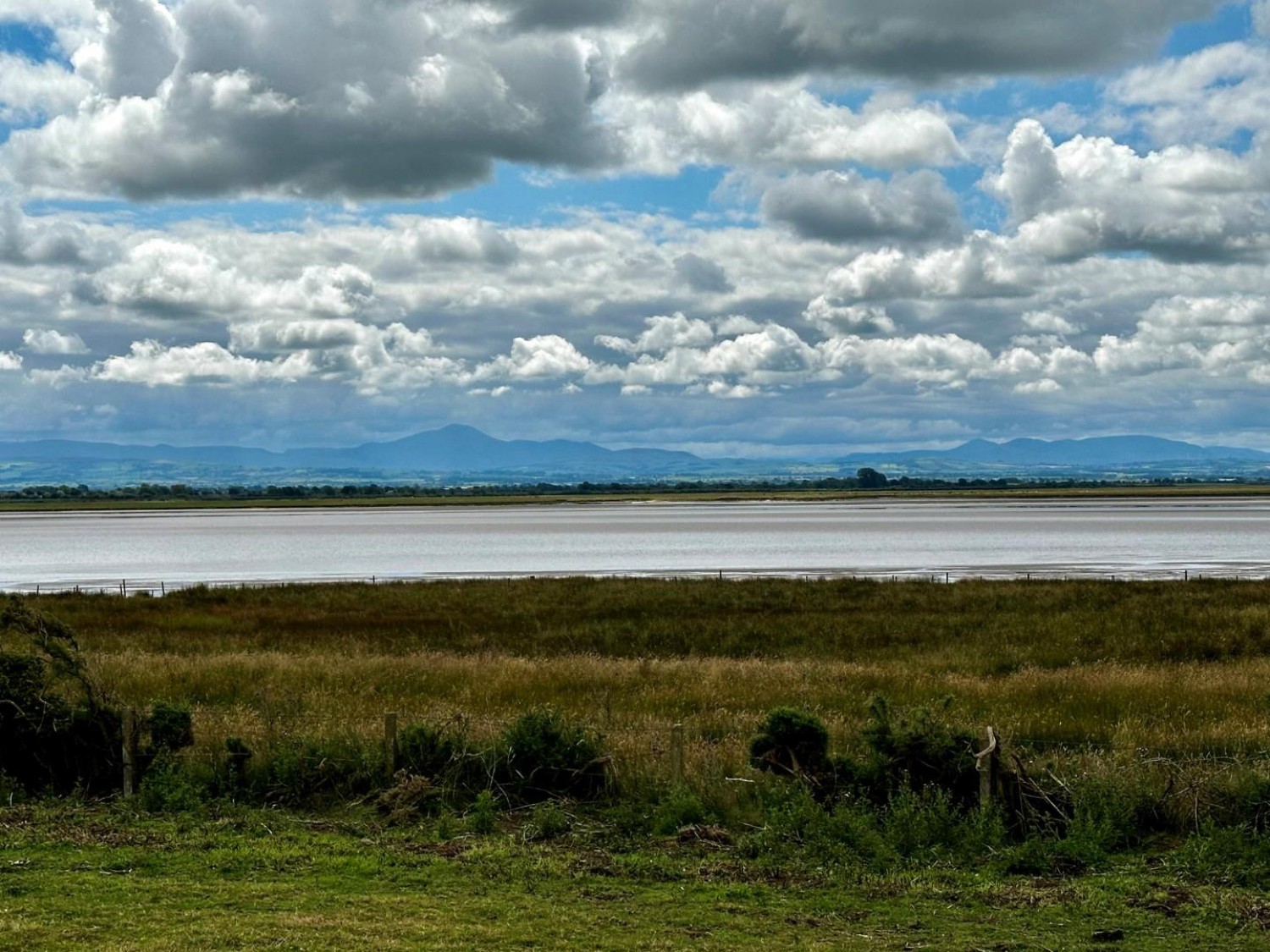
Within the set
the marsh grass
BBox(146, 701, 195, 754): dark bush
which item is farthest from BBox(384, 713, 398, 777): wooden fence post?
BBox(146, 701, 195, 754): dark bush

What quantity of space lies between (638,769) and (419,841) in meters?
3.17

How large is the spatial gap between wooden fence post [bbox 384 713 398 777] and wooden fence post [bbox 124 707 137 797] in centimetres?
312

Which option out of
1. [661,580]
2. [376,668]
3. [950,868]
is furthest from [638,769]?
[661,580]

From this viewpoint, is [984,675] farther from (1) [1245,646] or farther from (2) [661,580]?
(2) [661,580]

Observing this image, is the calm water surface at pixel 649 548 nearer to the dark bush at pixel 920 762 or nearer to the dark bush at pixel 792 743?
the dark bush at pixel 792 743

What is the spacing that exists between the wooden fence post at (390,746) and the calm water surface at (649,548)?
5680 centimetres

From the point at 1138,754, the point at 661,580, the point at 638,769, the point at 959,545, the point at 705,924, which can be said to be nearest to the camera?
the point at 705,924

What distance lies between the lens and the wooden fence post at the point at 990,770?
13766mm

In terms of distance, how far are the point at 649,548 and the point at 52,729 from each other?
9275 centimetres

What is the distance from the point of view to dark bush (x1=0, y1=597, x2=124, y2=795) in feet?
53.5

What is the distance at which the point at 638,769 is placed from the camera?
1571 cm

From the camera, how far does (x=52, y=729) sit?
1641 cm

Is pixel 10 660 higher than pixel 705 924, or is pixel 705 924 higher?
pixel 10 660

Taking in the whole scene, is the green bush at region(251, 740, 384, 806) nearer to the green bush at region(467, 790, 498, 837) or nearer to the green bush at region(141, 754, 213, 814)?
the green bush at region(141, 754, 213, 814)
